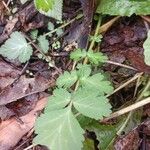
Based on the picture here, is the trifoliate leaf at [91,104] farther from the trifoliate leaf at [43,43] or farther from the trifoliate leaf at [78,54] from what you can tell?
the trifoliate leaf at [43,43]

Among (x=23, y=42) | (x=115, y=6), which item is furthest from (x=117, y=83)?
(x=23, y=42)

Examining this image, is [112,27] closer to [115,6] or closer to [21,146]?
[115,6]

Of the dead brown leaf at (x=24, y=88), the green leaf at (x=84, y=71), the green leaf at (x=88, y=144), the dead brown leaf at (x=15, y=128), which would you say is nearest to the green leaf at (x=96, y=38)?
the green leaf at (x=84, y=71)

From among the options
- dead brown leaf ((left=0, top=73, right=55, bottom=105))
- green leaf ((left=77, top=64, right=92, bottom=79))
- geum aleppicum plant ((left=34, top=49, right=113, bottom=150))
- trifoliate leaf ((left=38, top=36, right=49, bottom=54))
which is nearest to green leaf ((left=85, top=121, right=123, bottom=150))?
geum aleppicum plant ((left=34, top=49, right=113, bottom=150))

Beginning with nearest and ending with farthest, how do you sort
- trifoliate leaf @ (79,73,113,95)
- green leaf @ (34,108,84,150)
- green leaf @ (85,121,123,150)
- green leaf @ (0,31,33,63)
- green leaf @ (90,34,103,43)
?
green leaf @ (34,108,84,150) < trifoliate leaf @ (79,73,113,95) < green leaf @ (85,121,123,150) < green leaf @ (90,34,103,43) < green leaf @ (0,31,33,63)

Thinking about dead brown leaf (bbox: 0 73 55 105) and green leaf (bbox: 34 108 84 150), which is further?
dead brown leaf (bbox: 0 73 55 105)

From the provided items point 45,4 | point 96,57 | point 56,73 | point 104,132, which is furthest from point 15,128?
point 45,4

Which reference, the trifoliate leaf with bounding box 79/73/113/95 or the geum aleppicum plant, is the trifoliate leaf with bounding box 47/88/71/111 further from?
the trifoliate leaf with bounding box 79/73/113/95
